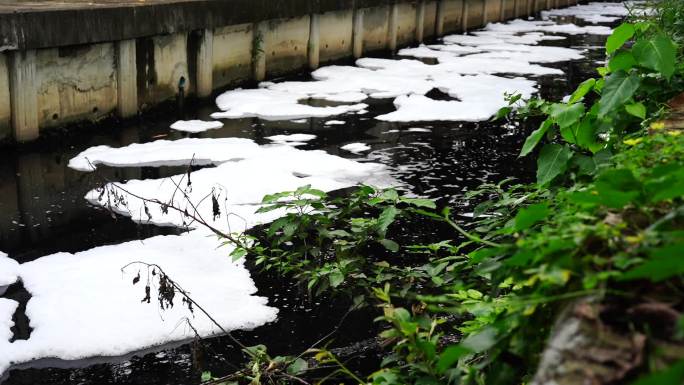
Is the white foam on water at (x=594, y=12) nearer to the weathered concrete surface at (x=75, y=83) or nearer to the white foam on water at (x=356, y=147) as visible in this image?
the white foam on water at (x=356, y=147)

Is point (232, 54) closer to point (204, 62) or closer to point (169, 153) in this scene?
point (204, 62)

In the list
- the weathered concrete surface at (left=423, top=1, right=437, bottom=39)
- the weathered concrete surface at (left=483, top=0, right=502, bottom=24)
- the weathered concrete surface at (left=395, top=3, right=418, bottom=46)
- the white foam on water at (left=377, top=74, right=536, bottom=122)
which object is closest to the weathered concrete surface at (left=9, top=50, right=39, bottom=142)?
the white foam on water at (left=377, top=74, right=536, bottom=122)

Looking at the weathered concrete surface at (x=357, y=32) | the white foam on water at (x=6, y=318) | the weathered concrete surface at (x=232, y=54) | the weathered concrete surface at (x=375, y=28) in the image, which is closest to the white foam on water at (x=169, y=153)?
the weathered concrete surface at (x=232, y=54)

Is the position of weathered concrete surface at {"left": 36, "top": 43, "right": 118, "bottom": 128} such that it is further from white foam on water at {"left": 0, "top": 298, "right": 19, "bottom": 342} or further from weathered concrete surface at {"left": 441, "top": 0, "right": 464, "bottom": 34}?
weathered concrete surface at {"left": 441, "top": 0, "right": 464, "bottom": 34}

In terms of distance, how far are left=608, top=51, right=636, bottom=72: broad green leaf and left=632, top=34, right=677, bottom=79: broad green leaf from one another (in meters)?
0.02

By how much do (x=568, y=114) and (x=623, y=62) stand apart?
30cm

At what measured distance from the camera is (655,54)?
325 cm

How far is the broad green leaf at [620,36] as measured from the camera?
326 cm

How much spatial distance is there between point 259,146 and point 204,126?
1328mm

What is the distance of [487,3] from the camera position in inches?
955

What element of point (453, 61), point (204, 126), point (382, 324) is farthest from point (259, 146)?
point (453, 61)

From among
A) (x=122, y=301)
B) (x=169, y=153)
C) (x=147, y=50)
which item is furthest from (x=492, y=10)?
(x=122, y=301)

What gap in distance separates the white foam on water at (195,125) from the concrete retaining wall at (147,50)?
0.64m

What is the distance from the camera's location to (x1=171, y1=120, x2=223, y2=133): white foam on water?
421 inches
